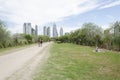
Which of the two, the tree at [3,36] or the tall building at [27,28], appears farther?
the tall building at [27,28]

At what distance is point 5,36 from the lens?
43.8 meters

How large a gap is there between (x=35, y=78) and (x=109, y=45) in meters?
47.3

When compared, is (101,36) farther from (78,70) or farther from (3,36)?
(78,70)

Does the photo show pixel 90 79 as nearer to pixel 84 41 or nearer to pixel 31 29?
pixel 84 41

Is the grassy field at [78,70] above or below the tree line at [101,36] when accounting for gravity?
below

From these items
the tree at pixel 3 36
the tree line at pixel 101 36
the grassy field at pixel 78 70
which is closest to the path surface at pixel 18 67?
the grassy field at pixel 78 70

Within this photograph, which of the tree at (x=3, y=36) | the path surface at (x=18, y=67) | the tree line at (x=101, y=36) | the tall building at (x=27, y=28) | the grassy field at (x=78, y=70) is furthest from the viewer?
the tall building at (x=27, y=28)

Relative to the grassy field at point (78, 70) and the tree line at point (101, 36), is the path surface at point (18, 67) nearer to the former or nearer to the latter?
the grassy field at point (78, 70)

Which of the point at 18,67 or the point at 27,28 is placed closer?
the point at 18,67

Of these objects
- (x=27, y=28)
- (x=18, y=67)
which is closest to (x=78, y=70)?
(x=18, y=67)

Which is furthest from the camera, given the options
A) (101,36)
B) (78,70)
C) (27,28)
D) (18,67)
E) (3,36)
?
(27,28)

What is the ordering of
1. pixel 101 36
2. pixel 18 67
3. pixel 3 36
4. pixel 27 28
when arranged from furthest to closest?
pixel 27 28
pixel 101 36
pixel 3 36
pixel 18 67

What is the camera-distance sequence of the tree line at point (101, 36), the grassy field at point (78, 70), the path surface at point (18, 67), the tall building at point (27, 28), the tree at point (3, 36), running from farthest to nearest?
1. the tall building at point (27, 28)
2. the tree line at point (101, 36)
3. the tree at point (3, 36)
4. the path surface at point (18, 67)
5. the grassy field at point (78, 70)

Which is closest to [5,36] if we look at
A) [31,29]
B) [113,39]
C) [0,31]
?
[0,31]
